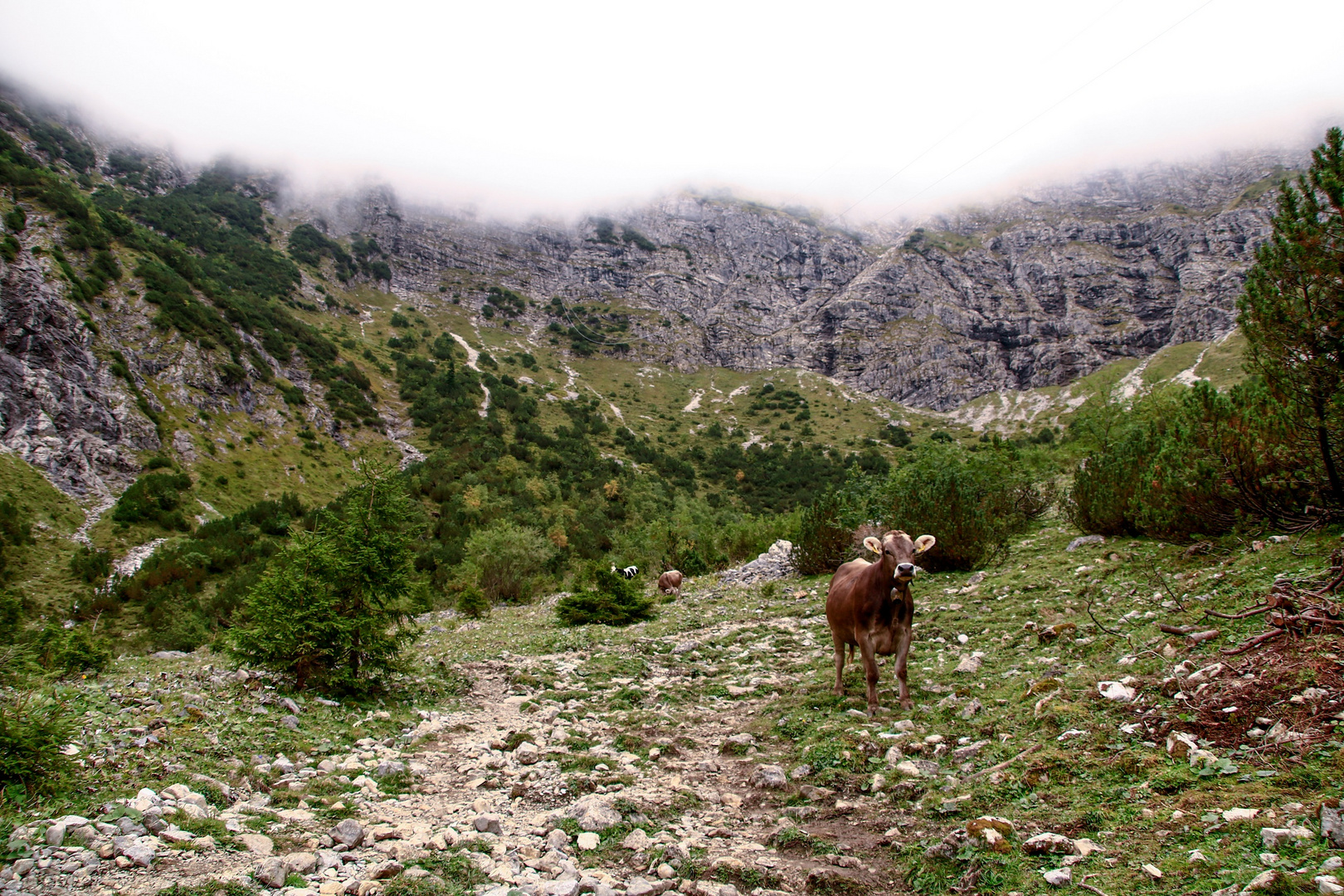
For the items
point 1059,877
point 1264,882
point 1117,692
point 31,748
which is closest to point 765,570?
point 1117,692

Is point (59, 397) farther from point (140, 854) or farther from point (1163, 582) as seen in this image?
point (1163, 582)

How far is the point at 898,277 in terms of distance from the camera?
160 meters

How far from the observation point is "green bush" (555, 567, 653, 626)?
18.3 meters

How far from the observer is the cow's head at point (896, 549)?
24.2 feet

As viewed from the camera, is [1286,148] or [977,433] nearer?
[977,433]

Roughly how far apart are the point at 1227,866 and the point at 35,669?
10.7 meters

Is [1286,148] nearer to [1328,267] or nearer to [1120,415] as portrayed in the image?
[1120,415]

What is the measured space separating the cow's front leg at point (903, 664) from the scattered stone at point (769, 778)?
212 cm

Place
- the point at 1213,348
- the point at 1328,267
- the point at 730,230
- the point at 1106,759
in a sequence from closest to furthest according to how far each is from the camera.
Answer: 1. the point at 1106,759
2. the point at 1328,267
3. the point at 1213,348
4. the point at 730,230

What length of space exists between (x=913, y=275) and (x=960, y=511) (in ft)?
529

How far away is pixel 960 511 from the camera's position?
17266mm

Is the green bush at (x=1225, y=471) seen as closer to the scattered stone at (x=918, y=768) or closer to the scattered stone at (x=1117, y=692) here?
the scattered stone at (x=1117, y=692)

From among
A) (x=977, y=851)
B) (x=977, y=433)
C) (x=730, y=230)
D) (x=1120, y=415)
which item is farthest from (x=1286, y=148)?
(x=977, y=851)

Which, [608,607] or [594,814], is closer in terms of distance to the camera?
[594,814]
